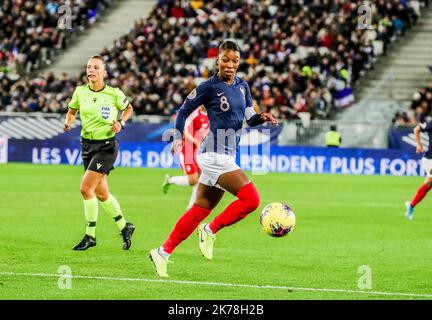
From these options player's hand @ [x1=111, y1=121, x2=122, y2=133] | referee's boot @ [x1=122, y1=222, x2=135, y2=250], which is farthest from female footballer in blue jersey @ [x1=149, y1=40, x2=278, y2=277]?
referee's boot @ [x1=122, y1=222, x2=135, y2=250]

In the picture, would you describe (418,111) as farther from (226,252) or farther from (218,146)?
(218,146)

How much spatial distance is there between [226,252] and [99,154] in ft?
7.15

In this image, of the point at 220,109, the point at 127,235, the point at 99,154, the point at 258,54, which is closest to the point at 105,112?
the point at 99,154

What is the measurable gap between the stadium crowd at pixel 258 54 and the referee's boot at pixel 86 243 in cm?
2447

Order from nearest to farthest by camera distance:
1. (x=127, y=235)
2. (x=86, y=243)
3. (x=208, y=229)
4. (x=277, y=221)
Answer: (x=277, y=221)
(x=208, y=229)
(x=86, y=243)
(x=127, y=235)

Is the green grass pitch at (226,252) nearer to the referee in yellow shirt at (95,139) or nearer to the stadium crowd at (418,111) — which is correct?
the referee in yellow shirt at (95,139)

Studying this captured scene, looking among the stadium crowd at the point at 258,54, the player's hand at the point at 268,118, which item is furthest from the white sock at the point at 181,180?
the stadium crowd at the point at 258,54

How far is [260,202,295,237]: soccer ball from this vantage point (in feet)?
42.3

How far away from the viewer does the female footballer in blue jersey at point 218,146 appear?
1179cm

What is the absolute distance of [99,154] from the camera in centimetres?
1446

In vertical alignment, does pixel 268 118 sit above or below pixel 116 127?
above

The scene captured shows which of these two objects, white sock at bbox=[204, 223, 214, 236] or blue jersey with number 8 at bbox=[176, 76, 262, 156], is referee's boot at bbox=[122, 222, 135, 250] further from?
blue jersey with number 8 at bbox=[176, 76, 262, 156]
